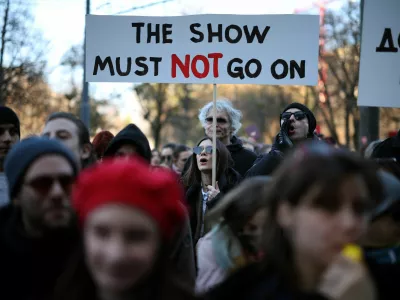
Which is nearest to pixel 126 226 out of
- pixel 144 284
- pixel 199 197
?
pixel 144 284

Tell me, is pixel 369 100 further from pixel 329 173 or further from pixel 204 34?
pixel 329 173

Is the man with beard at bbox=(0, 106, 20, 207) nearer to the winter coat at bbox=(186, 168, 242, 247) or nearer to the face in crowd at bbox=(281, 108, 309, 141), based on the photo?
the winter coat at bbox=(186, 168, 242, 247)

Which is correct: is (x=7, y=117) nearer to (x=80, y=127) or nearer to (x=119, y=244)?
(x=80, y=127)

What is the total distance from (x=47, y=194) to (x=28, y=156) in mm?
217

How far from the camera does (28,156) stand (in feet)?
11.8

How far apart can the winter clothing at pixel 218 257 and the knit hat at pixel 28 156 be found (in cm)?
76

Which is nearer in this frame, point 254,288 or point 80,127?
point 254,288

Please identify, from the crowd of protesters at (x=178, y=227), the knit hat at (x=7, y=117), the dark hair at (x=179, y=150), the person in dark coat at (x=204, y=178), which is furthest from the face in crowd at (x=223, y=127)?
the crowd of protesters at (x=178, y=227)

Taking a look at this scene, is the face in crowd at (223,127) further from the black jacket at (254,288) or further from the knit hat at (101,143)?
the black jacket at (254,288)

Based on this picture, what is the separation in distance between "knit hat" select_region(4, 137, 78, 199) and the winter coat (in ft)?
11.3

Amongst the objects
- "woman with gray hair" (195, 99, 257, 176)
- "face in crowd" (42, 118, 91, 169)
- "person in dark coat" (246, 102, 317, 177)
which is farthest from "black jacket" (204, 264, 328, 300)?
"woman with gray hair" (195, 99, 257, 176)

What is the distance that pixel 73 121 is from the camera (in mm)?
5098

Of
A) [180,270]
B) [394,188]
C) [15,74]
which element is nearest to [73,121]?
[180,270]

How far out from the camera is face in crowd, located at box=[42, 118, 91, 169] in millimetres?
4953
